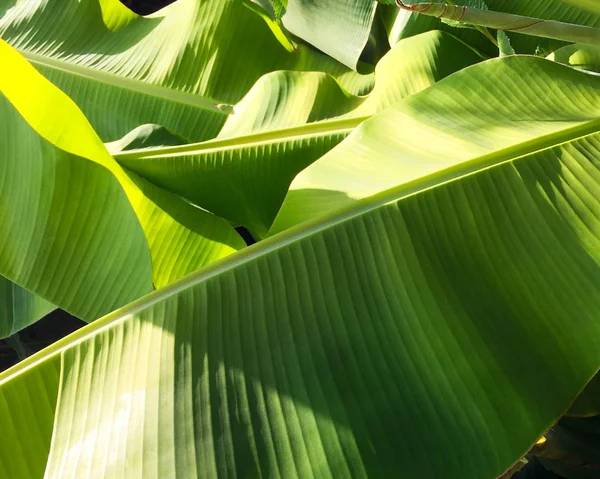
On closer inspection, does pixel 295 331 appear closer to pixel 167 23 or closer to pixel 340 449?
pixel 340 449

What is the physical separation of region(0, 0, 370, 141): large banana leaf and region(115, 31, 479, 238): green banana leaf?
96 millimetres

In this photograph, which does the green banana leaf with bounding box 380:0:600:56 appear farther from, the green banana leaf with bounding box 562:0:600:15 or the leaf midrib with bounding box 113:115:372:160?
the leaf midrib with bounding box 113:115:372:160

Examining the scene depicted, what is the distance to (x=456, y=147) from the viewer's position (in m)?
0.49

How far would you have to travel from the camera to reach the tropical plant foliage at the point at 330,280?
0.38m

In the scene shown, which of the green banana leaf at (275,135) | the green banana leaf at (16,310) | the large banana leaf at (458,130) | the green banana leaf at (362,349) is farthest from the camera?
the green banana leaf at (16,310)

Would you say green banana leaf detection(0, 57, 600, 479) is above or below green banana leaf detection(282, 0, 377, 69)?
below

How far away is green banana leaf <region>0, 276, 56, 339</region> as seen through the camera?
0.74 metres

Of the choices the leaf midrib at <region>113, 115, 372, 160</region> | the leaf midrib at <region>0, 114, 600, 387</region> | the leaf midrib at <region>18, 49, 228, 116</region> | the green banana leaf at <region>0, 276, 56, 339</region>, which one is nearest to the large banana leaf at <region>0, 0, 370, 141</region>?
the leaf midrib at <region>18, 49, 228, 116</region>

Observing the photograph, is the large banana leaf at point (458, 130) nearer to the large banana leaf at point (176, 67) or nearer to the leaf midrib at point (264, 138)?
the leaf midrib at point (264, 138)

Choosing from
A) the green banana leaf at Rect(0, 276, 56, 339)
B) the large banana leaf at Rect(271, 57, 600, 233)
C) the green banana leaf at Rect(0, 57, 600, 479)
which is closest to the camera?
the green banana leaf at Rect(0, 57, 600, 479)

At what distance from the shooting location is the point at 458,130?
0.51 meters

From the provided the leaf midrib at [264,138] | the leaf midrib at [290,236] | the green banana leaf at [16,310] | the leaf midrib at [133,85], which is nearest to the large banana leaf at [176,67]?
the leaf midrib at [133,85]

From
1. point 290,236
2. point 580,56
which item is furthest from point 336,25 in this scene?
point 290,236

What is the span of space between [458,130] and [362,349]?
23 cm
